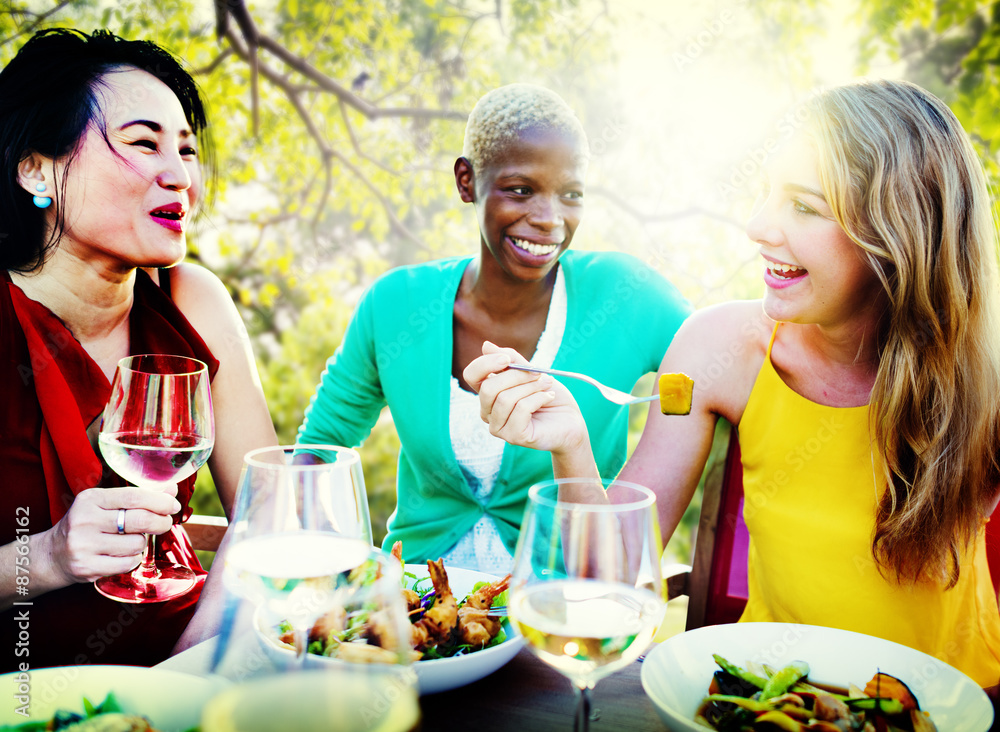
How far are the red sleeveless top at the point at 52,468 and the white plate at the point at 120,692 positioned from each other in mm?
642

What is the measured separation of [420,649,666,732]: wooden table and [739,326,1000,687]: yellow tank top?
672mm

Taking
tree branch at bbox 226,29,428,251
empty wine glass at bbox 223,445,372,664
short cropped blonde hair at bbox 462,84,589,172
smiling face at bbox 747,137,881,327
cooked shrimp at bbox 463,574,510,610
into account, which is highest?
tree branch at bbox 226,29,428,251

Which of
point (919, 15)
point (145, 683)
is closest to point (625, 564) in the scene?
point (145, 683)

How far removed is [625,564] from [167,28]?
16.6 ft

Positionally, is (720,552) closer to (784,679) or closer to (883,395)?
(883,395)

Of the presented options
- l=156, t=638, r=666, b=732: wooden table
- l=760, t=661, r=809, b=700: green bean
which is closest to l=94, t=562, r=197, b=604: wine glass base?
l=156, t=638, r=666, b=732: wooden table

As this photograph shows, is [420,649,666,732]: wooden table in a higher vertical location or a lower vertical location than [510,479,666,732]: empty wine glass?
lower

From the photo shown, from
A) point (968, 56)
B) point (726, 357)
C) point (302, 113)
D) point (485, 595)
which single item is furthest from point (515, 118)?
point (968, 56)

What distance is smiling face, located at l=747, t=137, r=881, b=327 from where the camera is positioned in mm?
1438

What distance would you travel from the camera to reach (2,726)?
808 mm

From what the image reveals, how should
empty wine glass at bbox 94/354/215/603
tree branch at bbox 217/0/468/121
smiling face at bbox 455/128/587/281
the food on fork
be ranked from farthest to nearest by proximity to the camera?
tree branch at bbox 217/0/468/121 < smiling face at bbox 455/128/587/281 < the food on fork < empty wine glass at bbox 94/354/215/603

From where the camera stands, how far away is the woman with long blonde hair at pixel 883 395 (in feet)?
4.61

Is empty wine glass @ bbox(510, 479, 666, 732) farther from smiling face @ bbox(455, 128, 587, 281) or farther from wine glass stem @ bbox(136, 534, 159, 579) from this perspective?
smiling face @ bbox(455, 128, 587, 281)

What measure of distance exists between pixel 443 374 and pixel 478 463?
273 millimetres
